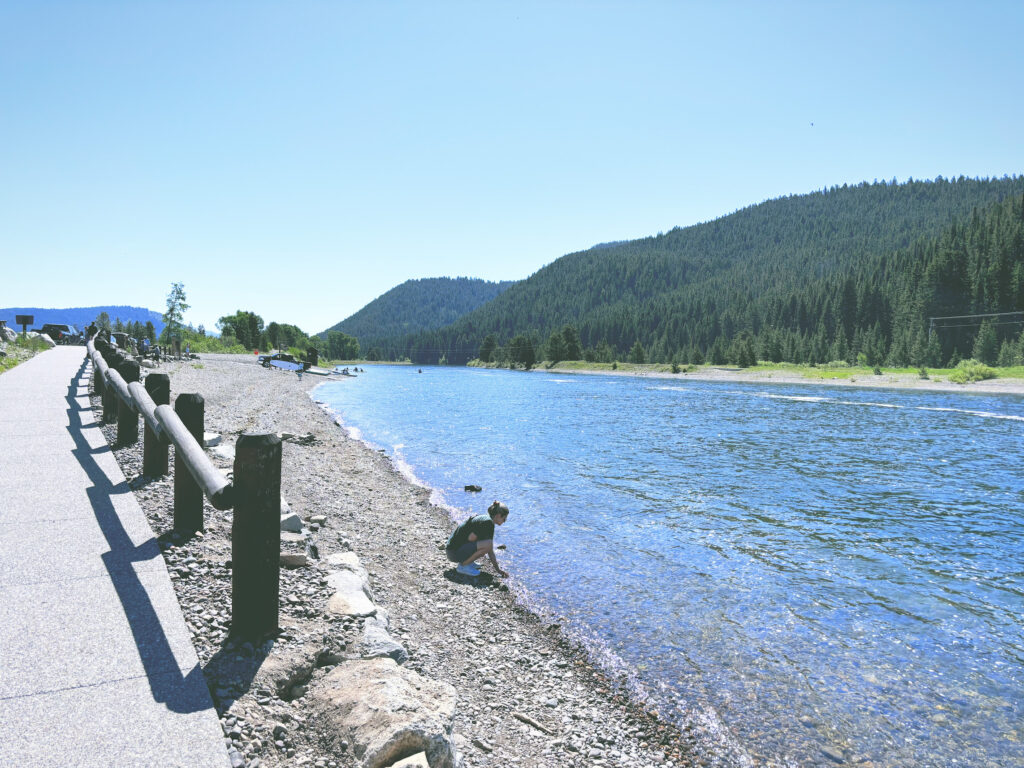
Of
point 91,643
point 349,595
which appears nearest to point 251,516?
point 91,643

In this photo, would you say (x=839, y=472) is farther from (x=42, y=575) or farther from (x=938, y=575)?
(x=42, y=575)

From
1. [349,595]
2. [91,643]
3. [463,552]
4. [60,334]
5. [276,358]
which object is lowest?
[463,552]

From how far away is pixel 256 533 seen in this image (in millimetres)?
4766

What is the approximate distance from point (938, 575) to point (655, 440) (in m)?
19.4

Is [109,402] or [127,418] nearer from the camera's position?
[127,418]

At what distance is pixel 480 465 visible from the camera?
2362 cm

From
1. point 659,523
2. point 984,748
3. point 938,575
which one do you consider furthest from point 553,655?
point 938,575

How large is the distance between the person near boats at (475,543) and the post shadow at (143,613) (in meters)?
5.88

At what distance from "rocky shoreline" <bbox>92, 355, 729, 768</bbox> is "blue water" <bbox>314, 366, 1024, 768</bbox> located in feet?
2.60

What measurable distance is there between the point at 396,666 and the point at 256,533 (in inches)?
73.8

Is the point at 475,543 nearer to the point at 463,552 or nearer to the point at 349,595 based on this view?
the point at 463,552

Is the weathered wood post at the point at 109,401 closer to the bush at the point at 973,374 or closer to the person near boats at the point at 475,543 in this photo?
the person near boats at the point at 475,543

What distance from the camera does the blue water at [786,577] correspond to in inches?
287

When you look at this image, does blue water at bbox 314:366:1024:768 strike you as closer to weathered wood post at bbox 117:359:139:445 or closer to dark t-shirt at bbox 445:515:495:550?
dark t-shirt at bbox 445:515:495:550
